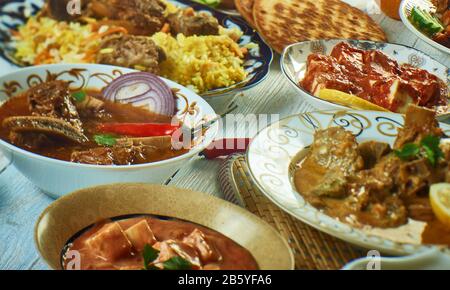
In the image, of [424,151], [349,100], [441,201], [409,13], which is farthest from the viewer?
[409,13]

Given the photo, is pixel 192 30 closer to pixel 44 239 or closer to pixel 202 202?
pixel 202 202

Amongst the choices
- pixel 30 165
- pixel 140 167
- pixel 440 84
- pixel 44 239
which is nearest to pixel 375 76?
pixel 440 84

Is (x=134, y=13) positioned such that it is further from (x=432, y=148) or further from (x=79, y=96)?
(x=432, y=148)

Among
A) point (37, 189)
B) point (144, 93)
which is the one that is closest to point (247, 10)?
point (144, 93)

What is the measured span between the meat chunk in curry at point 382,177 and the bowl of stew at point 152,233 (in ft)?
0.91

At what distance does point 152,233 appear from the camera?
1.58 metres

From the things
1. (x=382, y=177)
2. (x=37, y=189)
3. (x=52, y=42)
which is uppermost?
(x=382, y=177)

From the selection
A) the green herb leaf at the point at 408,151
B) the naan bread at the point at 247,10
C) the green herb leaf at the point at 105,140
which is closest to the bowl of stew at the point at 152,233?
the green herb leaf at the point at 105,140

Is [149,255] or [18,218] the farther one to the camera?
[18,218]

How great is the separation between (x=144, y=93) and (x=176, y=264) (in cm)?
102

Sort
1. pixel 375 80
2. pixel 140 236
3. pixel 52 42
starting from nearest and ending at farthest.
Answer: pixel 140 236
pixel 375 80
pixel 52 42

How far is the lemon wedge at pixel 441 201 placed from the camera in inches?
66.8

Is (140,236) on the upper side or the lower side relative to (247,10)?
upper

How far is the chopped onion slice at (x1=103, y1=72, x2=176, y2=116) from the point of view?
7.59 feet
